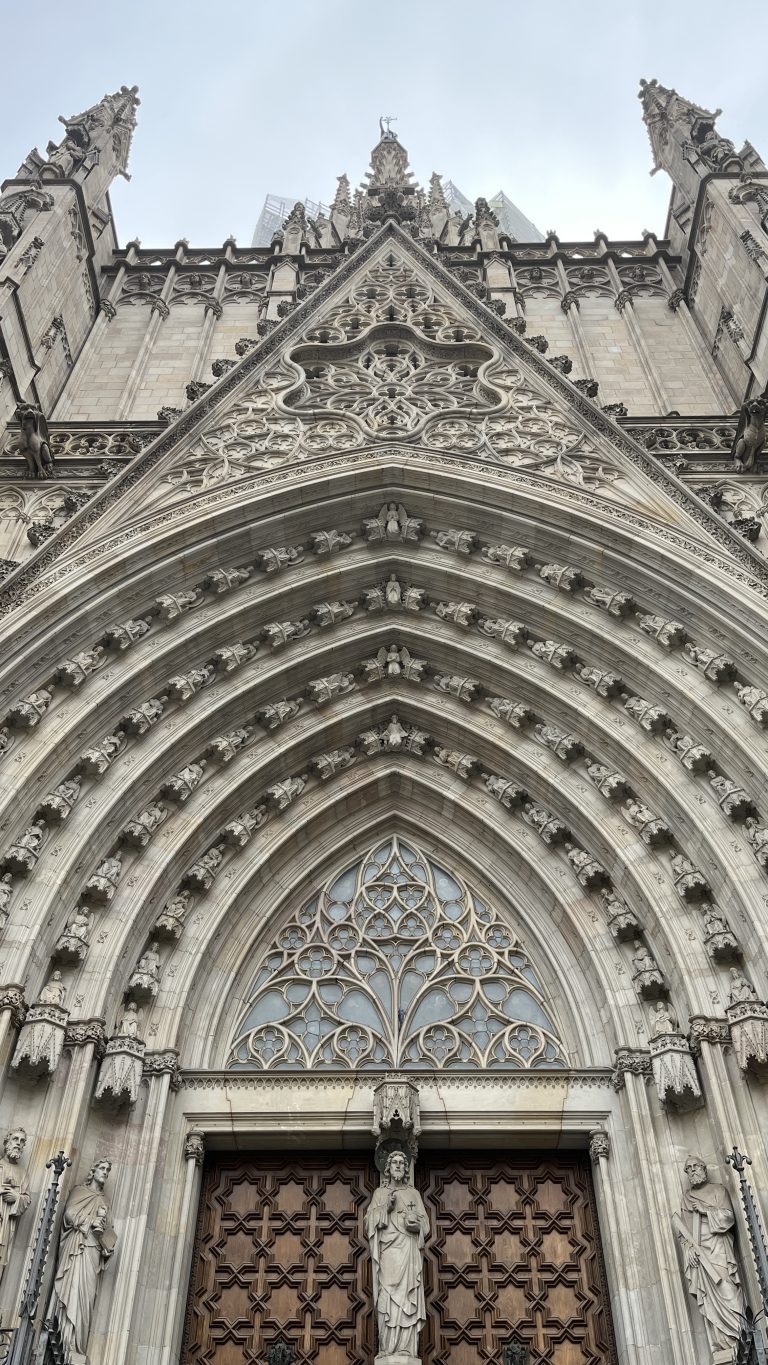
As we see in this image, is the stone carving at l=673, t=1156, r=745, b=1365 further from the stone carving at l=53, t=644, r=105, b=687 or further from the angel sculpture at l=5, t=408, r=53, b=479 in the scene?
the angel sculpture at l=5, t=408, r=53, b=479

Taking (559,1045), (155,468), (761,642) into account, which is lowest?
(559,1045)

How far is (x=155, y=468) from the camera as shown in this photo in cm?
1151

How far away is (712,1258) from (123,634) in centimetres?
714

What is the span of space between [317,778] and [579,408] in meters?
5.31

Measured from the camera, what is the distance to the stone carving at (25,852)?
8695mm

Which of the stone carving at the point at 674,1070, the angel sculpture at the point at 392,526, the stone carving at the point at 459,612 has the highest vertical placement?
the angel sculpture at the point at 392,526

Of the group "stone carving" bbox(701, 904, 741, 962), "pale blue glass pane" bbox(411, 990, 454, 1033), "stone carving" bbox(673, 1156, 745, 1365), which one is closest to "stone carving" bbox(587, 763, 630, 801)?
"stone carving" bbox(701, 904, 741, 962)

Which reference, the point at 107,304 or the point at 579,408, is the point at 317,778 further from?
the point at 107,304

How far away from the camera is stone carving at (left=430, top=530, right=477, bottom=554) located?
11.4 m

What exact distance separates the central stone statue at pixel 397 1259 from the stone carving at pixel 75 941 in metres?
3.01

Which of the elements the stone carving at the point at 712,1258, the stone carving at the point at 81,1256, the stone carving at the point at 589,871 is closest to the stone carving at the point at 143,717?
the stone carving at the point at 81,1256

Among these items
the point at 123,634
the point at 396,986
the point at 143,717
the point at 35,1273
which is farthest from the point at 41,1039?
the point at 123,634

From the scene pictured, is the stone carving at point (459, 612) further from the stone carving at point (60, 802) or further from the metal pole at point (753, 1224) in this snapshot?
the metal pole at point (753, 1224)

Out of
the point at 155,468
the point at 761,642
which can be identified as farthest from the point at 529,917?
the point at 155,468
